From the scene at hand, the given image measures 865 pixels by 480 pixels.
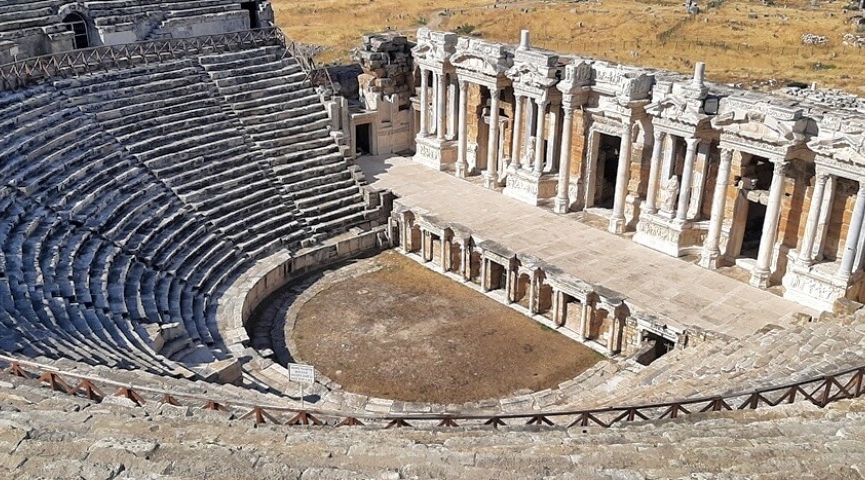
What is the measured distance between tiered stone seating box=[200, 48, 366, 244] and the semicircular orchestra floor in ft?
9.14

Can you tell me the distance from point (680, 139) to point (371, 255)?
9709 mm

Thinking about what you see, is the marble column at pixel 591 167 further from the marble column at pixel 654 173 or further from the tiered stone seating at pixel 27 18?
the tiered stone seating at pixel 27 18

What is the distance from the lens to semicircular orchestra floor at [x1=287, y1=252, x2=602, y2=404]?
704 inches

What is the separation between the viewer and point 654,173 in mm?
22328

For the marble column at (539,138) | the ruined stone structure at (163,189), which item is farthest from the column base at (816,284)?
the ruined stone structure at (163,189)

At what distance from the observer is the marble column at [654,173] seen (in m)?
21.9

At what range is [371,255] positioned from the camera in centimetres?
2452

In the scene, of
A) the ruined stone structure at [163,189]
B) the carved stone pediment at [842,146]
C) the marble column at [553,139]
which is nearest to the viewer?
the ruined stone structure at [163,189]

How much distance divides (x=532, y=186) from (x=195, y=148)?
10.5 m

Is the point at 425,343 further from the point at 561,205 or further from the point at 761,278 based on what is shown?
the point at 761,278

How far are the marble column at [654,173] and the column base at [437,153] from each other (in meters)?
8.20

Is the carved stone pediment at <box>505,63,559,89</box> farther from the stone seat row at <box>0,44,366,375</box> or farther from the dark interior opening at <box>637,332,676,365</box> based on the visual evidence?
the dark interior opening at <box>637,332,676,365</box>

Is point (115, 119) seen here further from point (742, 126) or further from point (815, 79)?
point (815, 79)

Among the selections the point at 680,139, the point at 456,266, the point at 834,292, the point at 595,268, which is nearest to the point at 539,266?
the point at 595,268
